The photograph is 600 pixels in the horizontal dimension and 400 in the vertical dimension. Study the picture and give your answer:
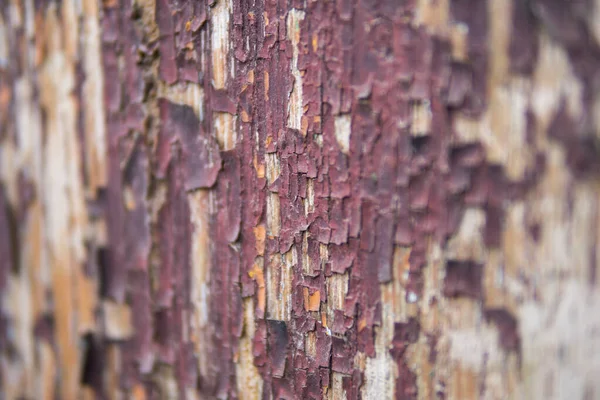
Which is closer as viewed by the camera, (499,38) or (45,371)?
(499,38)

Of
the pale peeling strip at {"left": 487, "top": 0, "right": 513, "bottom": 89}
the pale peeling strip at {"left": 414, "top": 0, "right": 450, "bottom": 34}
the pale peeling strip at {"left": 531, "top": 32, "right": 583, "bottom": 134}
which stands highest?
the pale peeling strip at {"left": 414, "top": 0, "right": 450, "bottom": 34}

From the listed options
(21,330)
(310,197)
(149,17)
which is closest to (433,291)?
(310,197)

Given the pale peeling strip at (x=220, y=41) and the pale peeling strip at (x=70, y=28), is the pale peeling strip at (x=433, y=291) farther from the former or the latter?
the pale peeling strip at (x=70, y=28)

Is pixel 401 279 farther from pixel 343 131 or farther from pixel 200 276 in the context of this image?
pixel 200 276

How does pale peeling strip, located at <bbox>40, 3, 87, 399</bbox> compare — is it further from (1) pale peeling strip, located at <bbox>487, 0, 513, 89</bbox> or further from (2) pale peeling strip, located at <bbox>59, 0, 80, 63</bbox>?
(1) pale peeling strip, located at <bbox>487, 0, 513, 89</bbox>

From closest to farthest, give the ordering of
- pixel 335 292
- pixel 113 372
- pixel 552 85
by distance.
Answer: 1. pixel 552 85
2. pixel 335 292
3. pixel 113 372

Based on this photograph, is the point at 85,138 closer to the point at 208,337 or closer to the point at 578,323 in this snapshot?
the point at 208,337

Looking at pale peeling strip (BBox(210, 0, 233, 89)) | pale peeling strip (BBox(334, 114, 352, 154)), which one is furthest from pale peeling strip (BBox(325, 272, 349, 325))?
pale peeling strip (BBox(210, 0, 233, 89))

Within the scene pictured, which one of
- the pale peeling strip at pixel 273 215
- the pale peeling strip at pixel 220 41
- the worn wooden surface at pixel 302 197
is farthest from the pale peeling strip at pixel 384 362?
the pale peeling strip at pixel 220 41
